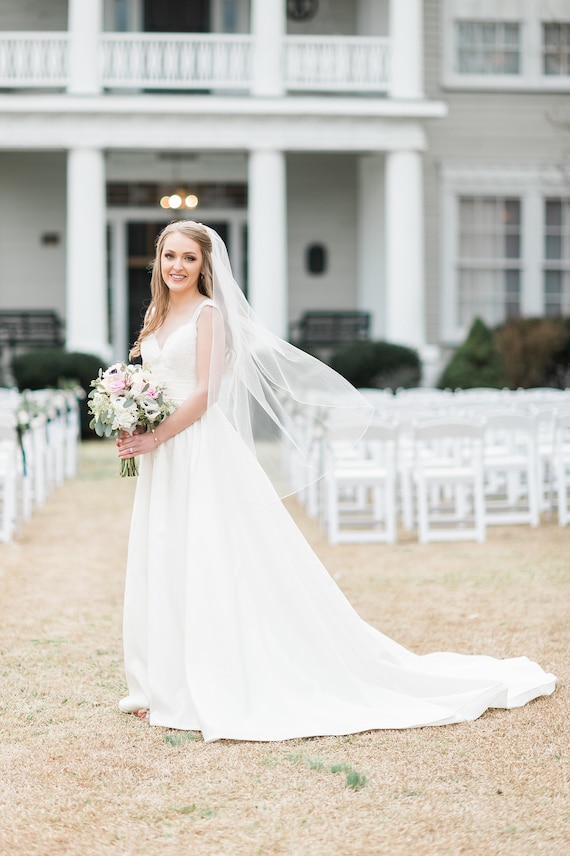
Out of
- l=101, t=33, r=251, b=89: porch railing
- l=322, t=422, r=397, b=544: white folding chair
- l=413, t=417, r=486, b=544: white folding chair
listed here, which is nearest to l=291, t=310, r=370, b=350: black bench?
l=101, t=33, r=251, b=89: porch railing

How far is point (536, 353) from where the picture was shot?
18031 millimetres

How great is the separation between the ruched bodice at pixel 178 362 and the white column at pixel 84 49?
45.2 ft

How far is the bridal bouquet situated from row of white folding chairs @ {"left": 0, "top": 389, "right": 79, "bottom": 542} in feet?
14.2

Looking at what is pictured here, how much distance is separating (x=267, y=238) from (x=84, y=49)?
4.04m

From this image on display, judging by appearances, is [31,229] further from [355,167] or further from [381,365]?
[381,365]

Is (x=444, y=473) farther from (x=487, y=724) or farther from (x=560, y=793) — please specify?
(x=560, y=793)

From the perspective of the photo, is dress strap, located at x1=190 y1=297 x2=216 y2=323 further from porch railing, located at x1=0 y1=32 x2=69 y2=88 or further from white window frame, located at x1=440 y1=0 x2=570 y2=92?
white window frame, located at x1=440 y1=0 x2=570 y2=92

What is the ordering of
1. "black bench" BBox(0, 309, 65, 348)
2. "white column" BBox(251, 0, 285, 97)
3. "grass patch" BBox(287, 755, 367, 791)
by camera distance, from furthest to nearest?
"black bench" BBox(0, 309, 65, 348) → "white column" BBox(251, 0, 285, 97) → "grass patch" BBox(287, 755, 367, 791)

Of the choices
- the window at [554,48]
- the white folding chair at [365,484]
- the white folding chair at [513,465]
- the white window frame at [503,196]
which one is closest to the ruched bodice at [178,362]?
the white folding chair at [365,484]

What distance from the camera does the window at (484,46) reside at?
66.5 ft

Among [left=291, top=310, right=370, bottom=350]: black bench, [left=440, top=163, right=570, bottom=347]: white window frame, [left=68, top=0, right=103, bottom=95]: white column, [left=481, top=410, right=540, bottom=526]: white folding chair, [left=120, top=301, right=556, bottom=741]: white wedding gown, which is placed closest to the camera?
[left=120, top=301, right=556, bottom=741]: white wedding gown

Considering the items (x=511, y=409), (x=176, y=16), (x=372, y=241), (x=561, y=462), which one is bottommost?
(x=561, y=462)

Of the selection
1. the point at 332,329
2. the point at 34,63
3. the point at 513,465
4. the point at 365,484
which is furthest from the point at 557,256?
the point at 365,484

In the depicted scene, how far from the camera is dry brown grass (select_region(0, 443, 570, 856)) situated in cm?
345
